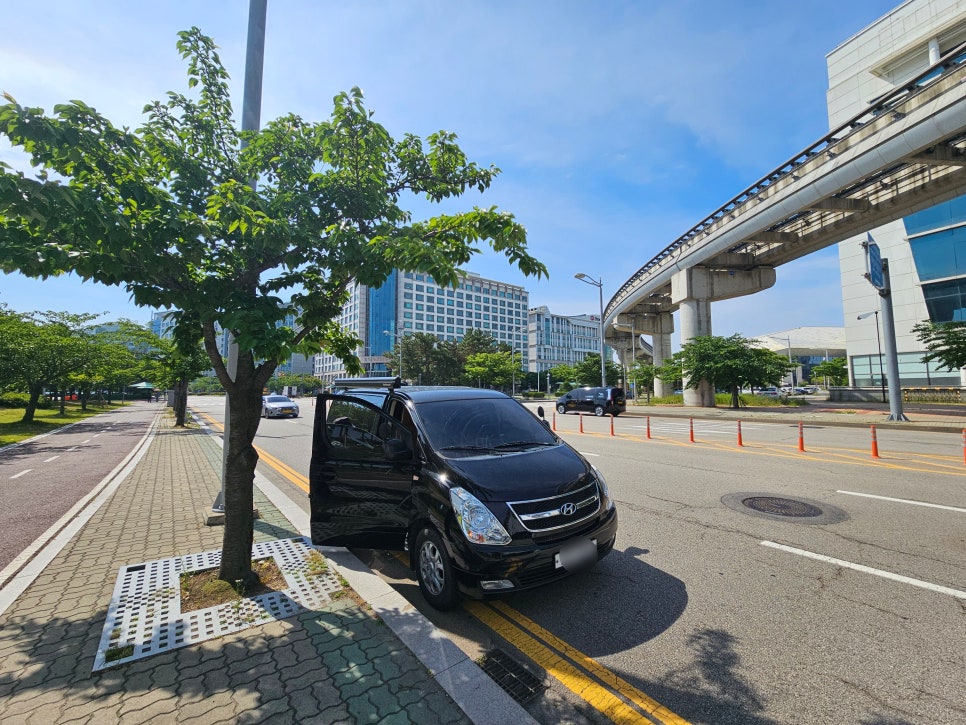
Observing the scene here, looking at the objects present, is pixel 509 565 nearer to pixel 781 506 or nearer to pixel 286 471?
pixel 781 506

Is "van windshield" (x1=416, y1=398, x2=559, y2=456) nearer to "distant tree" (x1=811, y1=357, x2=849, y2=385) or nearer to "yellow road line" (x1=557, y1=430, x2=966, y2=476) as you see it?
"yellow road line" (x1=557, y1=430, x2=966, y2=476)

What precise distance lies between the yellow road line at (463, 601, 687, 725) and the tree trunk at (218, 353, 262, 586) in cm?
218

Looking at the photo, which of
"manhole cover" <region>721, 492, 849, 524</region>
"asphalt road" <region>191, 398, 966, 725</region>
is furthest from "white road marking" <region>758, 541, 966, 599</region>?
"manhole cover" <region>721, 492, 849, 524</region>

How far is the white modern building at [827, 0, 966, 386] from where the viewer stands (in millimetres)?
34156

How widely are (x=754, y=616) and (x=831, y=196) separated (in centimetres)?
2802

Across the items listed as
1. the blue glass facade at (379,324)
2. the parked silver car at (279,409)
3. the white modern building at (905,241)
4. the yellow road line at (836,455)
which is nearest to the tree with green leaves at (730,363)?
the white modern building at (905,241)

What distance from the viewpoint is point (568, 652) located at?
3035 millimetres

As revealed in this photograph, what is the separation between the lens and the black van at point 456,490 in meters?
3.31

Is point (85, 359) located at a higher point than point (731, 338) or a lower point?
lower

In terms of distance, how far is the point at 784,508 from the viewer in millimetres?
6125

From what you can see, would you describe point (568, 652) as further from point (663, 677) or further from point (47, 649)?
point (47, 649)

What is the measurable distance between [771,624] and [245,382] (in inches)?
192

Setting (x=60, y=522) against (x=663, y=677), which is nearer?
(x=663, y=677)

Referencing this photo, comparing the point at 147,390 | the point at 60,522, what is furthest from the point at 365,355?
the point at 60,522
